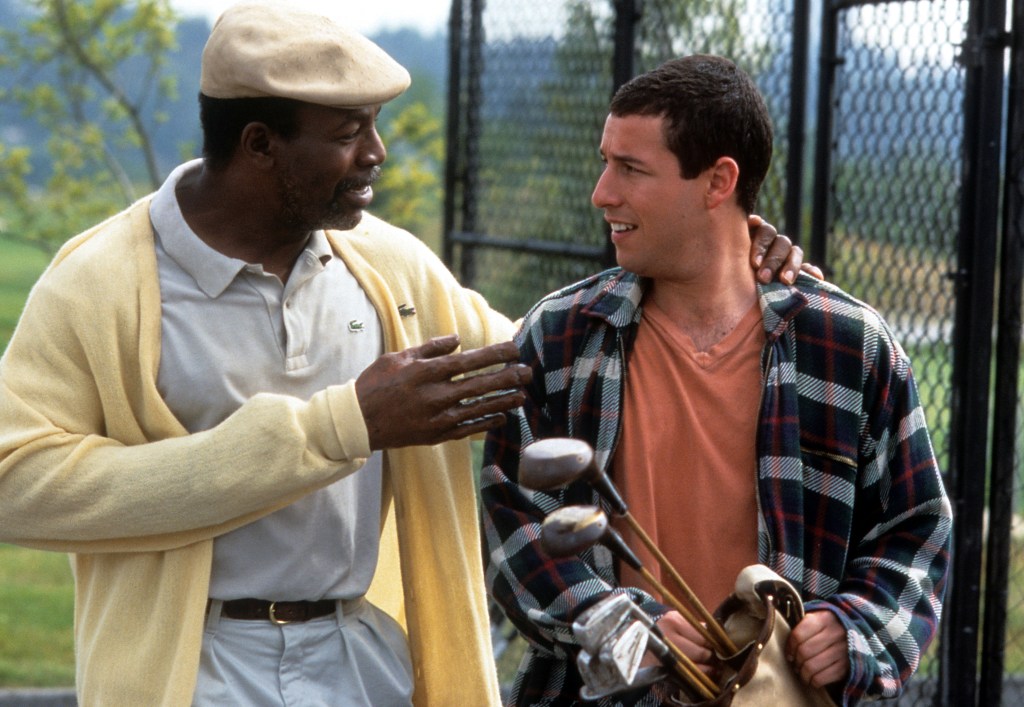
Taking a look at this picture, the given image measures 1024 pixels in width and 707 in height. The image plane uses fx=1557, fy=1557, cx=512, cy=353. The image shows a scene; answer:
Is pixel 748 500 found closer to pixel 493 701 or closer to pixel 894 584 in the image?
pixel 894 584

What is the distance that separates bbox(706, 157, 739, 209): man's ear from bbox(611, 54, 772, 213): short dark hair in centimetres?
1

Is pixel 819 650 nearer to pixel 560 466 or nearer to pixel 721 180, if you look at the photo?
pixel 560 466

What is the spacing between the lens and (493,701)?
118 inches

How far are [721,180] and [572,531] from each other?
833 mm

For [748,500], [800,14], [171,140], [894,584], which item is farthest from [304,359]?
[171,140]

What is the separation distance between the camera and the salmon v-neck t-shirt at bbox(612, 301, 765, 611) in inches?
104

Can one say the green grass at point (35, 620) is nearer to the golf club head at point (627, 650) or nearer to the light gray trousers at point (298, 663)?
the light gray trousers at point (298, 663)

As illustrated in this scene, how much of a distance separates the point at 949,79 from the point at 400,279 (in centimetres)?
192

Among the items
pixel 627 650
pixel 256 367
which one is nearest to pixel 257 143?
pixel 256 367

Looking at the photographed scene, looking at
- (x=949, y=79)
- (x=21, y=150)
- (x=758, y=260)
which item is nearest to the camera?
(x=758, y=260)

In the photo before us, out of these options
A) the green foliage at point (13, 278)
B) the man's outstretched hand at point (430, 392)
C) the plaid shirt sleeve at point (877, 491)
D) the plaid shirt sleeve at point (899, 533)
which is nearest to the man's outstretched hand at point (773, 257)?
the plaid shirt sleeve at point (877, 491)

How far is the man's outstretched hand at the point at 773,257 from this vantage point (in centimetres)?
278

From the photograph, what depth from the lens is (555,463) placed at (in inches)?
86.4

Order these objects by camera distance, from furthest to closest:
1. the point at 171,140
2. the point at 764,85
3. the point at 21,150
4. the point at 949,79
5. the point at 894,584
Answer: the point at 171,140
the point at 21,150
the point at 764,85
the point at 949,79
the point at 894,584
